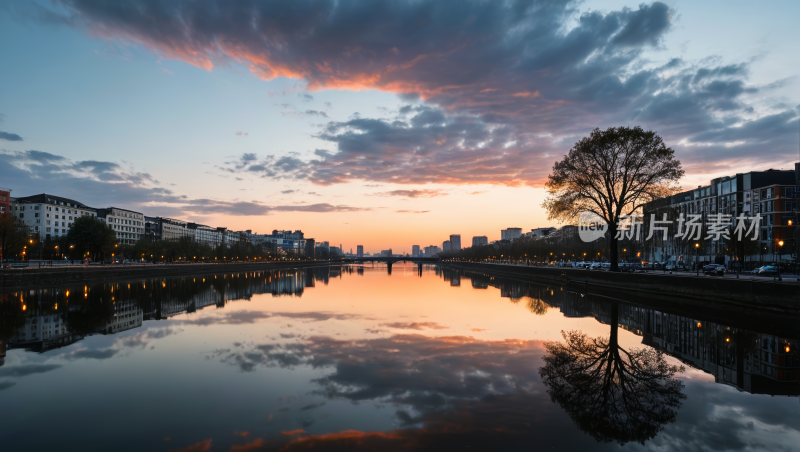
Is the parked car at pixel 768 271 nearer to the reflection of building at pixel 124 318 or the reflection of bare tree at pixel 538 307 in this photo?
the reflection of bare tree at pixel 538 307

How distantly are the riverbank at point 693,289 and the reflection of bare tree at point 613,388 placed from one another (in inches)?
611

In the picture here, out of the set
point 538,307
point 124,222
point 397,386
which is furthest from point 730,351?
point 124,222

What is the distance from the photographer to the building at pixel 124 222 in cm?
16588

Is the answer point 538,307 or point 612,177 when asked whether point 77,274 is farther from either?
point 612,177

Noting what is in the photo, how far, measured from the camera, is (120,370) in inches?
557

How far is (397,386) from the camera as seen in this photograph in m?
12.2

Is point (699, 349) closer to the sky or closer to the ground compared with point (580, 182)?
closer to the ground

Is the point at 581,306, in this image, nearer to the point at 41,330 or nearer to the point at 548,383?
the point at 548,383

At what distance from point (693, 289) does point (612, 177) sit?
55.7 feet

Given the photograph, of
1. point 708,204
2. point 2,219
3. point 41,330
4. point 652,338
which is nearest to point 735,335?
point 652,338

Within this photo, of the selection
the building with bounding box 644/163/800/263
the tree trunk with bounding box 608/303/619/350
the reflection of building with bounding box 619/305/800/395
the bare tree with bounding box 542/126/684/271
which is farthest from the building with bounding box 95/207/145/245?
the building with bounding box 644/163/800/263

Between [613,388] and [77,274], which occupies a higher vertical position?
[613,388]

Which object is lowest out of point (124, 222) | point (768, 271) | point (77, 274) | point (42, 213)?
point (77, 274)

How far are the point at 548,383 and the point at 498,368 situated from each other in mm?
2221
